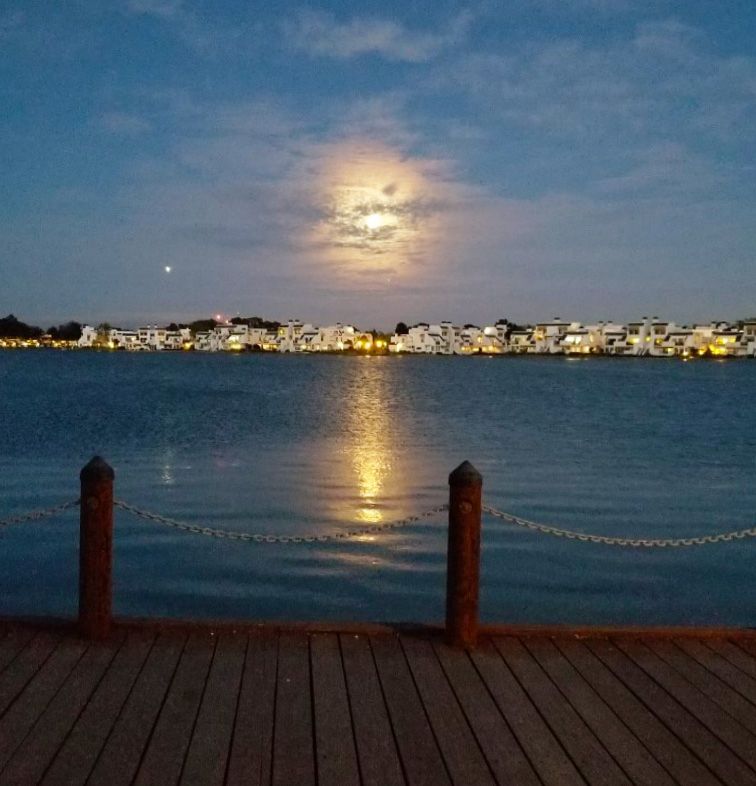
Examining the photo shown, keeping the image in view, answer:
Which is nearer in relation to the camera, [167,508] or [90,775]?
[90,775]

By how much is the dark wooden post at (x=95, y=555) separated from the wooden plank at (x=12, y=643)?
0.41 metres

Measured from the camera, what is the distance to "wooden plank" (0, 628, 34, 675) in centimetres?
571

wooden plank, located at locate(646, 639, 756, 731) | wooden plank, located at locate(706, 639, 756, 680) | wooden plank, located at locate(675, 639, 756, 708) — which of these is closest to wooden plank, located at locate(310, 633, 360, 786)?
wooden plank, located at locate(646, 639, 756, 731)

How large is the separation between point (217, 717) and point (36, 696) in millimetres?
1192

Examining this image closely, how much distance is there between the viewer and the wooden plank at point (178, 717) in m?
4.32

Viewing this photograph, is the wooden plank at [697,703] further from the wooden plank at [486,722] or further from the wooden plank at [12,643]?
the wooden plank at [12,643]

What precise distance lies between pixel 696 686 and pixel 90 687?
4.04 meters

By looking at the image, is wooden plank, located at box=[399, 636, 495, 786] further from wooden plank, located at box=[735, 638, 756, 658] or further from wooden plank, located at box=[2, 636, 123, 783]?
wooden plank, located at box=[735, 638, 756, 658]

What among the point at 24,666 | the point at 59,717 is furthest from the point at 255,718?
the point at 24,666

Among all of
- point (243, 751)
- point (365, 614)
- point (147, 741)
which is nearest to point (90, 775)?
point (147, 741)

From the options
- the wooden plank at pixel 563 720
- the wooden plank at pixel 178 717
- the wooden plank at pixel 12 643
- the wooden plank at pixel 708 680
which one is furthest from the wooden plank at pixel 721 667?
the wooden plank at pixel 12 643

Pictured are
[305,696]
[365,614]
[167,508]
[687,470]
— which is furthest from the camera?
[687,470]

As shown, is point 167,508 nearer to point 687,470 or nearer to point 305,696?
point 305,696

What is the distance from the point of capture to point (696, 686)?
18.3 feet
